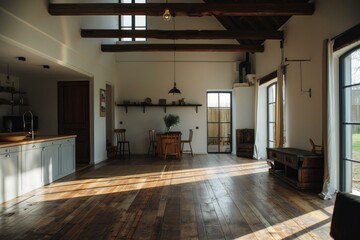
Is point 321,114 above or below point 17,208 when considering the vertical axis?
above

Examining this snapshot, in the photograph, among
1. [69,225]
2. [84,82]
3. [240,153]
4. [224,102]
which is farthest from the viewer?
[224,102]

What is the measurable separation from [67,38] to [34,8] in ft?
4.32

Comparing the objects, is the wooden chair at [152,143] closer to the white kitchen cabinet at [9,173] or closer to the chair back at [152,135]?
the chair back at [152,135]

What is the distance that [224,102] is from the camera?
10.0m

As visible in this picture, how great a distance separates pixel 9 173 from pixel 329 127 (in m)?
5.02

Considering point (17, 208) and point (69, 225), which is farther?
point (17, 208)

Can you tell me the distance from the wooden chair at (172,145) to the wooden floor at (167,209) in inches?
99.8

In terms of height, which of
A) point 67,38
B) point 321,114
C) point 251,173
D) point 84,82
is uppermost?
point 67,38

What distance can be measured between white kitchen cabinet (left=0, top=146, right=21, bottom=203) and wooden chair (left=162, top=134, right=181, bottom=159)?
466 centimetres

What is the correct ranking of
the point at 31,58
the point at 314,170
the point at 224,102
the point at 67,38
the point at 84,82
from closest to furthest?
the point at 314,170
the point at 31,58
the point at 67,38
the point at 84,82
the point at 224,102

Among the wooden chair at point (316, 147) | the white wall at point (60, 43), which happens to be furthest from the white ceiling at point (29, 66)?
the wooden chair at point (316, 147)


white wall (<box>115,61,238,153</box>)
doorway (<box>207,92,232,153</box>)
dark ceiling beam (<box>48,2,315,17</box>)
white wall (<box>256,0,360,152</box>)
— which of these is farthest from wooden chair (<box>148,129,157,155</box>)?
dark ceiling beam (<box>48,2,315,17</box>)

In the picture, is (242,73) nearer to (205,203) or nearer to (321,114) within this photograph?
(321,114)

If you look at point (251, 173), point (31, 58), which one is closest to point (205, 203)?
point (251, 173)
